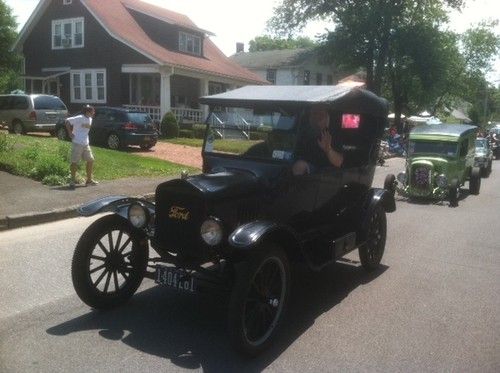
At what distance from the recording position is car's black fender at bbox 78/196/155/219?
487 cm

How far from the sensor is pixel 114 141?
748 inches

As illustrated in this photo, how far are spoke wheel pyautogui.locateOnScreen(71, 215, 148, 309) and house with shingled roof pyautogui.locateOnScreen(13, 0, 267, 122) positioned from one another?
2234 cm

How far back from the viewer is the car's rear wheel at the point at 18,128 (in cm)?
2055

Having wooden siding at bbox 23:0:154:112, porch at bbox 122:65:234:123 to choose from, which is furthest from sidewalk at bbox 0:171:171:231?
wooden siding at bbox 23:0:154:112

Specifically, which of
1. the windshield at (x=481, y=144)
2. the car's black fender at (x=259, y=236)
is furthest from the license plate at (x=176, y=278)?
the windshield at (x=481, y=144)

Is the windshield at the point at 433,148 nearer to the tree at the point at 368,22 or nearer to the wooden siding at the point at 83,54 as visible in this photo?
the wooden siding at the point at 83,54

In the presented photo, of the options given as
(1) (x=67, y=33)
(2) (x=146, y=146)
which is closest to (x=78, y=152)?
(2) (x=146, y=146)

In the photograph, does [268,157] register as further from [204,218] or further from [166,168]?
[166,168]

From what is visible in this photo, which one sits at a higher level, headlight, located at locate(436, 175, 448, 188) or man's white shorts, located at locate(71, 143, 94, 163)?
man's white shorts, located at locate(71, 143, 94, 163)

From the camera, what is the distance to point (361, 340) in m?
4.45

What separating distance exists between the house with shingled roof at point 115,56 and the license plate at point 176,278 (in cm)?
2302

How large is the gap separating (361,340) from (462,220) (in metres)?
6.98

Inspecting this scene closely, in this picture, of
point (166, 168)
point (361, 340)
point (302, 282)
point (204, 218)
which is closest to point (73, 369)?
point (204, 218)

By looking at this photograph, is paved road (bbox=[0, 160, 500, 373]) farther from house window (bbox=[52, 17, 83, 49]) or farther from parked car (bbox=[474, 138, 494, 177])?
house window (bbox=[52, 17, 83, 49])
